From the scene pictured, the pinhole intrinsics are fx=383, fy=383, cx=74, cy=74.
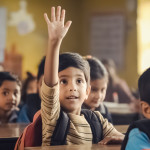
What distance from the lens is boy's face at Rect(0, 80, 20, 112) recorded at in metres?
2.86

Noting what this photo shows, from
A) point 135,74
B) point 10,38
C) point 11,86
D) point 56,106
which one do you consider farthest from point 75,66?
point 10,38

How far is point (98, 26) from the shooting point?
772cm

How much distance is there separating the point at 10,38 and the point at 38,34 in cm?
57

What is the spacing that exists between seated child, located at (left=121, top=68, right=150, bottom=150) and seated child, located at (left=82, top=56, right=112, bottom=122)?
1.22 metres

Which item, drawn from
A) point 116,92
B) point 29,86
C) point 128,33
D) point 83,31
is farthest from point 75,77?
point 83,31

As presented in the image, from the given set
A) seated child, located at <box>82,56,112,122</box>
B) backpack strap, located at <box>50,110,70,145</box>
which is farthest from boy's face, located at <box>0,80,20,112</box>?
backpack strap, located at <box>50,110,70,145</box>

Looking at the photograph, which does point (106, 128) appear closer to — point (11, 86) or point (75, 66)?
point (75, 66)

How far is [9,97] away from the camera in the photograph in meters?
2.88

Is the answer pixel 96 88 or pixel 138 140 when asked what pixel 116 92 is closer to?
pixel 96 88

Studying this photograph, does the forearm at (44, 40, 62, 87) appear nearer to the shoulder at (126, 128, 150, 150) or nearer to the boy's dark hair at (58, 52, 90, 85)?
the boy's dark hair at (58, 52, 90, 85)

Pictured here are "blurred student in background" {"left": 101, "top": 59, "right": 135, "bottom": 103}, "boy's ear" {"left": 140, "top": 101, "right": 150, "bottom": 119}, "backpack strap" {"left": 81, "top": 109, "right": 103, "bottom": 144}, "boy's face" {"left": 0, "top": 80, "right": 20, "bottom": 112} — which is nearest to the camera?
"boy's ear" {"left": 140, "top": 101, "right": 150, "bottom": 119}

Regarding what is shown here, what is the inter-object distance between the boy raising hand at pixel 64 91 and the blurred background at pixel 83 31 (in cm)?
541

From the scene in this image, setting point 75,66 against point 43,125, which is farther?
point 75,66

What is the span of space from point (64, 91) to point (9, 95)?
1.29m
